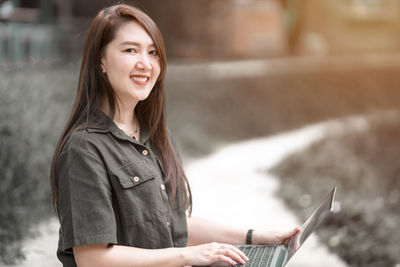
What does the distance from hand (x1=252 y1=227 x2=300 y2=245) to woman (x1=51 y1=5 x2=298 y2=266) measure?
0.04 m

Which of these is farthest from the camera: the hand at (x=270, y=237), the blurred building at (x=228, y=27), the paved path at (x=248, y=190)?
the blurred building at (x=228, y=27)

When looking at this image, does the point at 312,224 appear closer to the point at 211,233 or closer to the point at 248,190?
the point at 211,233

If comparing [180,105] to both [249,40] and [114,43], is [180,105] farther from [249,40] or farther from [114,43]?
[249,40]

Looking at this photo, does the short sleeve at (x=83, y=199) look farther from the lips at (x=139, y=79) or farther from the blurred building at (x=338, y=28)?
the blurred building at (x=338, y=28)

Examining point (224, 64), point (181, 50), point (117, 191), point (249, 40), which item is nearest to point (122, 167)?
point (117, 191)

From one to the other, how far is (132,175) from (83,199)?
190 mm

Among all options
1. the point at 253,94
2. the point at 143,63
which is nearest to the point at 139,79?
the point at 143,63

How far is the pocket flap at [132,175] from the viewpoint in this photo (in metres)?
1.99

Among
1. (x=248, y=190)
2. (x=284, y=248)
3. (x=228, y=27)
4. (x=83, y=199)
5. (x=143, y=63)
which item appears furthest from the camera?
(x=228, y=27)

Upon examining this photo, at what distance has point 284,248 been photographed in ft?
7.79

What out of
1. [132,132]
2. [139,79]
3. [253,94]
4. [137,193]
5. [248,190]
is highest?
[139,79]

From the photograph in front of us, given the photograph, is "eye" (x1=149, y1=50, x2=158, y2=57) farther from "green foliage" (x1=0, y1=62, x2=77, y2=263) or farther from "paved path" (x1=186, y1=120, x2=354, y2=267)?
"paved path" (x1=186, y1=120, x2=354, y2=267)

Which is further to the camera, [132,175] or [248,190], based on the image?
[248,190]

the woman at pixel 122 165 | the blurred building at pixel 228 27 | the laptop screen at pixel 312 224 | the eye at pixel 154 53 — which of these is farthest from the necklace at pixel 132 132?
the blurred building at pixel 228 27
